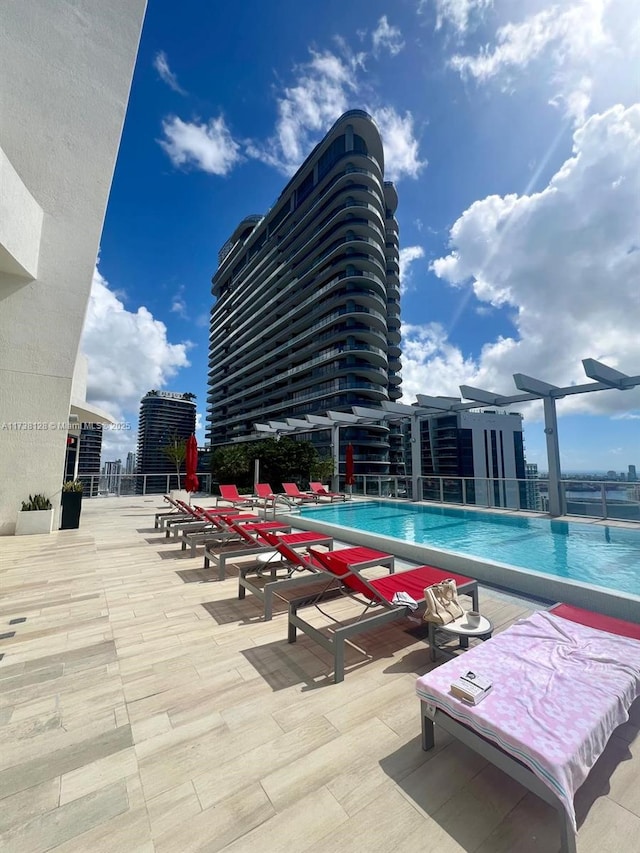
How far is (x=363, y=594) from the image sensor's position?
332 cm

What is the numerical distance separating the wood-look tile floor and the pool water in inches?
116

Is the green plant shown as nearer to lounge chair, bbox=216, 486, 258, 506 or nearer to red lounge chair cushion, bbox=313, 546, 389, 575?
lounge chair, bbox=216, 486, 258, 506

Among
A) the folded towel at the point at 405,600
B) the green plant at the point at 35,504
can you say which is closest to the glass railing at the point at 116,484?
the green plant at the point at 35,504

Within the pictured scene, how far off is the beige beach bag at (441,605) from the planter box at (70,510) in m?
8.80

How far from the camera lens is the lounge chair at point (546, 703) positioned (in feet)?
4.90

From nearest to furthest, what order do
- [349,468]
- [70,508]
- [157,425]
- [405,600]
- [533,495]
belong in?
[405,600], [70,508], [533,495], [349,468], [157,425]

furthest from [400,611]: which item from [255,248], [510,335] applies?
[255,248]

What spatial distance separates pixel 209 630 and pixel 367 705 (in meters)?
1.77

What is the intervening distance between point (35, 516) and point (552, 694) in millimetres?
9921

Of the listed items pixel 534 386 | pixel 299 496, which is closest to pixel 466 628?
pixel 534 386

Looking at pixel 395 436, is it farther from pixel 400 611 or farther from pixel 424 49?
pixel 400 611

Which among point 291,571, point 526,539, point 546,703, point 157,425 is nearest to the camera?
point 546,703

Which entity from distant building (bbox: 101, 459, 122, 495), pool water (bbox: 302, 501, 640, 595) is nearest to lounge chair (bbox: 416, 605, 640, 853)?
pool water (bbox: 302, 501, 640, 595)

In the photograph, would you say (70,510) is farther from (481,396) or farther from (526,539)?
(481,396)
